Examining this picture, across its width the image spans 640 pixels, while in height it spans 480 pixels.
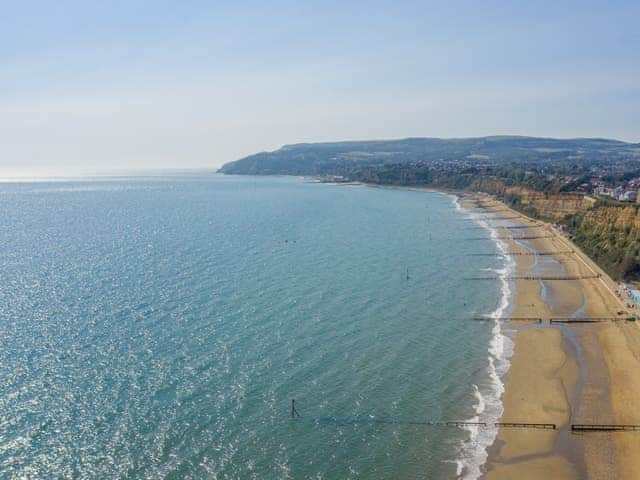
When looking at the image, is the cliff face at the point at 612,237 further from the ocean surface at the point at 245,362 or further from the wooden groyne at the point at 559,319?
the wooden groyne at the point at 559,319

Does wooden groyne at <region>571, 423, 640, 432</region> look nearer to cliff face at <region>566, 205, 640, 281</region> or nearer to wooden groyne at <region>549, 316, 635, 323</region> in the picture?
wooden groyne at <region>549, 316, 635, 323</region>

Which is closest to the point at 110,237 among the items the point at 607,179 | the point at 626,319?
the point at 626,319

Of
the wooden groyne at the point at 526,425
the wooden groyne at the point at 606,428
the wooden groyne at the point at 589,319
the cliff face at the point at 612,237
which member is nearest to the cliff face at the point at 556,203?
the cliff face at the point at 612,237

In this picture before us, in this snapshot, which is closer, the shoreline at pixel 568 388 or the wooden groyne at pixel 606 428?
the shoreline at pixel 568 388

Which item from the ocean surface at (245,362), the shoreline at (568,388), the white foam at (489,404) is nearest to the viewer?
the ocean surface at (245,362)

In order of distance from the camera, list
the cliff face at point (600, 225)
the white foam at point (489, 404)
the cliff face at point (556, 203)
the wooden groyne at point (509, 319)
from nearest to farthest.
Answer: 1. the white foam at point (489, 404)
2. the wooden groyne at point (509, 319)
3. the cliff face at point (600, 225)
4. the cliff face at point (556, 203)

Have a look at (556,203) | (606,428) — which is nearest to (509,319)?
(606,428)

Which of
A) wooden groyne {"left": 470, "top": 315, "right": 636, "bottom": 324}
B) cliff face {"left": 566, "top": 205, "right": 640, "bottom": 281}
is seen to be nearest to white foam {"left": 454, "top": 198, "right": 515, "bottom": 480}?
wooden groyne {"left": 470, "top": 315, "right": 636, "bottom": 324}

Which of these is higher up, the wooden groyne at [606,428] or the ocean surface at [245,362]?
the ocean surface at [245,362]
